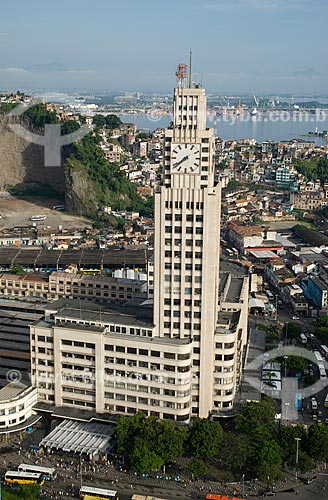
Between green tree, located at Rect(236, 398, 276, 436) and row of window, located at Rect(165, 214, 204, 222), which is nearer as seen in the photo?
green tree, located at Rect(236, 398, 276, 436)

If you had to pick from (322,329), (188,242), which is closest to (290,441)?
(188,242)

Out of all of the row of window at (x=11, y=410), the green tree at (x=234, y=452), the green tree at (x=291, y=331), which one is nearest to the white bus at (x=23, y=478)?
the row of window at (x=11, y=410)

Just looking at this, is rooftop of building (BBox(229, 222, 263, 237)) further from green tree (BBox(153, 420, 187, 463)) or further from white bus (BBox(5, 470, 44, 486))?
white bus (BBox(5, 470, 44, 486))

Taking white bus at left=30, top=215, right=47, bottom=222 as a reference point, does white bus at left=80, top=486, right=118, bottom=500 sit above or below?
below

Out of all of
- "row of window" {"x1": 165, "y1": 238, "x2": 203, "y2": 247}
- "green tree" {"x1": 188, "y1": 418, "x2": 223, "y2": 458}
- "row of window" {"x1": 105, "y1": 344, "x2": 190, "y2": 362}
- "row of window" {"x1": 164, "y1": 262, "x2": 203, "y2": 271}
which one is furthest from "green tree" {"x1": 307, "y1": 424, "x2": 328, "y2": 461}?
"row of window" {"x1": 165, "y1": 238, "x2": 203, "y2": 247}

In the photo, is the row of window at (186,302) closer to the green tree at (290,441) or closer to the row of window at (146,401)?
the row of window at (146,401)

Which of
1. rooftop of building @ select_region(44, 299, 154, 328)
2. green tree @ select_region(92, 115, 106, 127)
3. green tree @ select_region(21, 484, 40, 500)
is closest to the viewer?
green tree @ select_region(21, 484, 40, 500)
